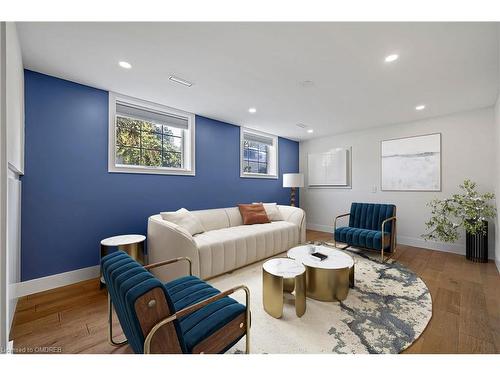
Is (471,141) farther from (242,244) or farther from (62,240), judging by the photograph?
(62,240)

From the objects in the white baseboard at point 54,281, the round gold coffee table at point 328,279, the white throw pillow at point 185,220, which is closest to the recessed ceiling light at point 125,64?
the white throw pillow at point 185,220

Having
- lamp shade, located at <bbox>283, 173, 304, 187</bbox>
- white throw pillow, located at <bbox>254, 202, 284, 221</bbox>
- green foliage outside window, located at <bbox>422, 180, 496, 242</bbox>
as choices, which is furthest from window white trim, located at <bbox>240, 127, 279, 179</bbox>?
green foliage outside window, located at <bbox>422, 180, 496, 242</bbox>

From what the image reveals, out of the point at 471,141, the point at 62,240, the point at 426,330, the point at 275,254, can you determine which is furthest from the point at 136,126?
the point at 471,141

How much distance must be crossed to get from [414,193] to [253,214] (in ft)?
10.5

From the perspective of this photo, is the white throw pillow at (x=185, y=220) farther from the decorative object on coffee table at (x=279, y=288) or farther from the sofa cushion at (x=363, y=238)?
the sofa cushion at (x=363, y=238)

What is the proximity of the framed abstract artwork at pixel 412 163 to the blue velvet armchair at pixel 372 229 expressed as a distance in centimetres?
100

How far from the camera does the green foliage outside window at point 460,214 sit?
3.13m

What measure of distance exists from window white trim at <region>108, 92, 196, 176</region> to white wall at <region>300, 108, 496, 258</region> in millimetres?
3383

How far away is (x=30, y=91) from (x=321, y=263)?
367cm

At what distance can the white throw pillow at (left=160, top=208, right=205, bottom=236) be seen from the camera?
2.81 m

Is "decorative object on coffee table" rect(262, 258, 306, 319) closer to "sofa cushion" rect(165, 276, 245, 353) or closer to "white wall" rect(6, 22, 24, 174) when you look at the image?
"sofa cushion" rect(165, 276, 245, 353)

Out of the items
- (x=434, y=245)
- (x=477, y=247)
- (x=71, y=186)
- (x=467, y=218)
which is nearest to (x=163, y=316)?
(x=71, y=186)

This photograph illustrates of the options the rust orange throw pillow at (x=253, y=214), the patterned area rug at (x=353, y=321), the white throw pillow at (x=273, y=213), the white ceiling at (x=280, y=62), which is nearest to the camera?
the patterned area rug at (x=353, y=321)

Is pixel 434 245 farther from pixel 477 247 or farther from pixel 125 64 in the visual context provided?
pixel 125 64
